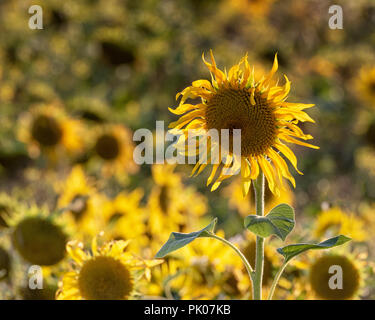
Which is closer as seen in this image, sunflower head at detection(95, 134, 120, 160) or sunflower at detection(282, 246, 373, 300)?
sunflower at detection(282, 246, 373, 300)

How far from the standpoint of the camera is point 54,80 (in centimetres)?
269

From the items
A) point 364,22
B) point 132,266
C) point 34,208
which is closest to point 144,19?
point 364,22

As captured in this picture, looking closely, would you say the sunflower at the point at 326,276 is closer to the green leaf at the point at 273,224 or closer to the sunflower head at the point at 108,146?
the green leaf at the point at 273,224

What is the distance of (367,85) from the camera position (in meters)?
2.38

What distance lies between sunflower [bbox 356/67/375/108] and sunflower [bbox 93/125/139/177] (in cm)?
118

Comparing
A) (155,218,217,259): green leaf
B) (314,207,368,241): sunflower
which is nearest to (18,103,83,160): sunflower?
(314,207,368,241): sunflower

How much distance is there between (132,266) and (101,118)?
1.14 metres

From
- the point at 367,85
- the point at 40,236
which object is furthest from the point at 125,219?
the point at 367,85

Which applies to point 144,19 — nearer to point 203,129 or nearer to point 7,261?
point 7,261

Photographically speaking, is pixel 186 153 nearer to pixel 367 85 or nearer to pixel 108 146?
pixel 108 146

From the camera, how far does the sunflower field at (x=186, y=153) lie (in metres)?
0.71

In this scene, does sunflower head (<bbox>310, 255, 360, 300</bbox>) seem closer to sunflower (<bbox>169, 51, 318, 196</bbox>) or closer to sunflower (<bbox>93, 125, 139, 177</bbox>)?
sunflower (<bbox>169, 51, 318, 196</bbox>)

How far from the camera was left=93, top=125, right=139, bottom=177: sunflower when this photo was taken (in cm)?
184

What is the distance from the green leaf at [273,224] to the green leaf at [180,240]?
0.05 meters
